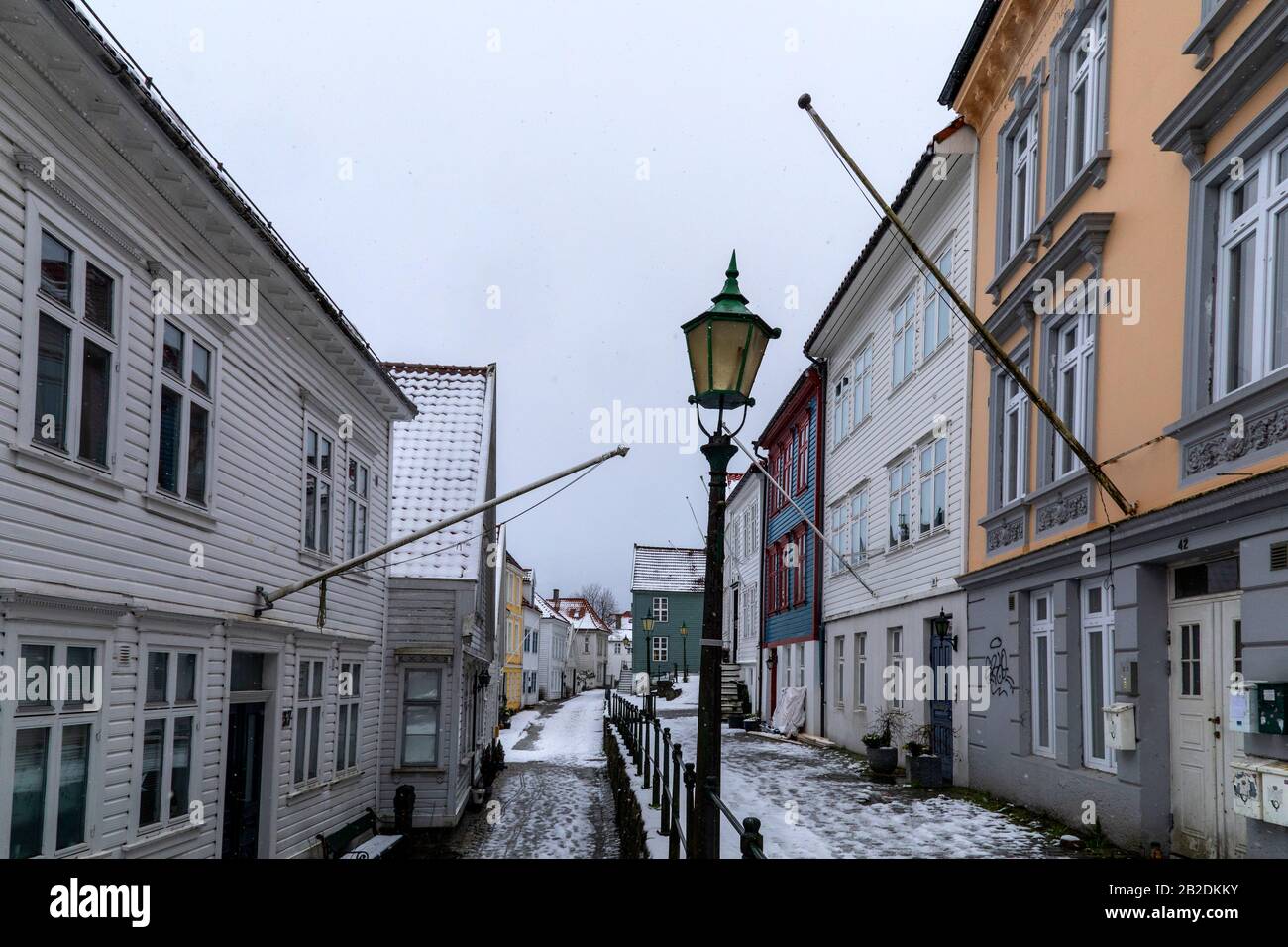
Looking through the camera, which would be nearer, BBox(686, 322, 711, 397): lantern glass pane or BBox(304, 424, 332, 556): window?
BBox(686, 322, 711, 397): lantern glass pane

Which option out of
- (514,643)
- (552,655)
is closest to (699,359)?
(514,643)

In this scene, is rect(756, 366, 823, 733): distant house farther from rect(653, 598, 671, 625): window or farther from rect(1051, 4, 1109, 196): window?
rect(653, 598, 671, 625): window

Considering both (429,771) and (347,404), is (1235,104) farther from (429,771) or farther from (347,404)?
(429,771)

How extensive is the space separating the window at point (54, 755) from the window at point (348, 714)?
23.2 ft

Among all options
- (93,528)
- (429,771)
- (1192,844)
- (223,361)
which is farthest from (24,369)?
(429,771)

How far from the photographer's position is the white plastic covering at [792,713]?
1110 inches

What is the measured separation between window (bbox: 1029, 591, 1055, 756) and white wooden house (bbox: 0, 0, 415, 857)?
28.2 feet

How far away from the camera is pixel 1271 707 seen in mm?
7594

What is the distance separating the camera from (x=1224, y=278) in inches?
348

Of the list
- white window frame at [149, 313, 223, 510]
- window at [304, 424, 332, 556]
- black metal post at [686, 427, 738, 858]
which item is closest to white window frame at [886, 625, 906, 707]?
window at [304, 424, 332, 556]

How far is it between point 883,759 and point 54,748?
13450mm

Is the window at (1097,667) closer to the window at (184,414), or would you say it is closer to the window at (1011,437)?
the window at (1011,437)

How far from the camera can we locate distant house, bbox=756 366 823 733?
28.2m
